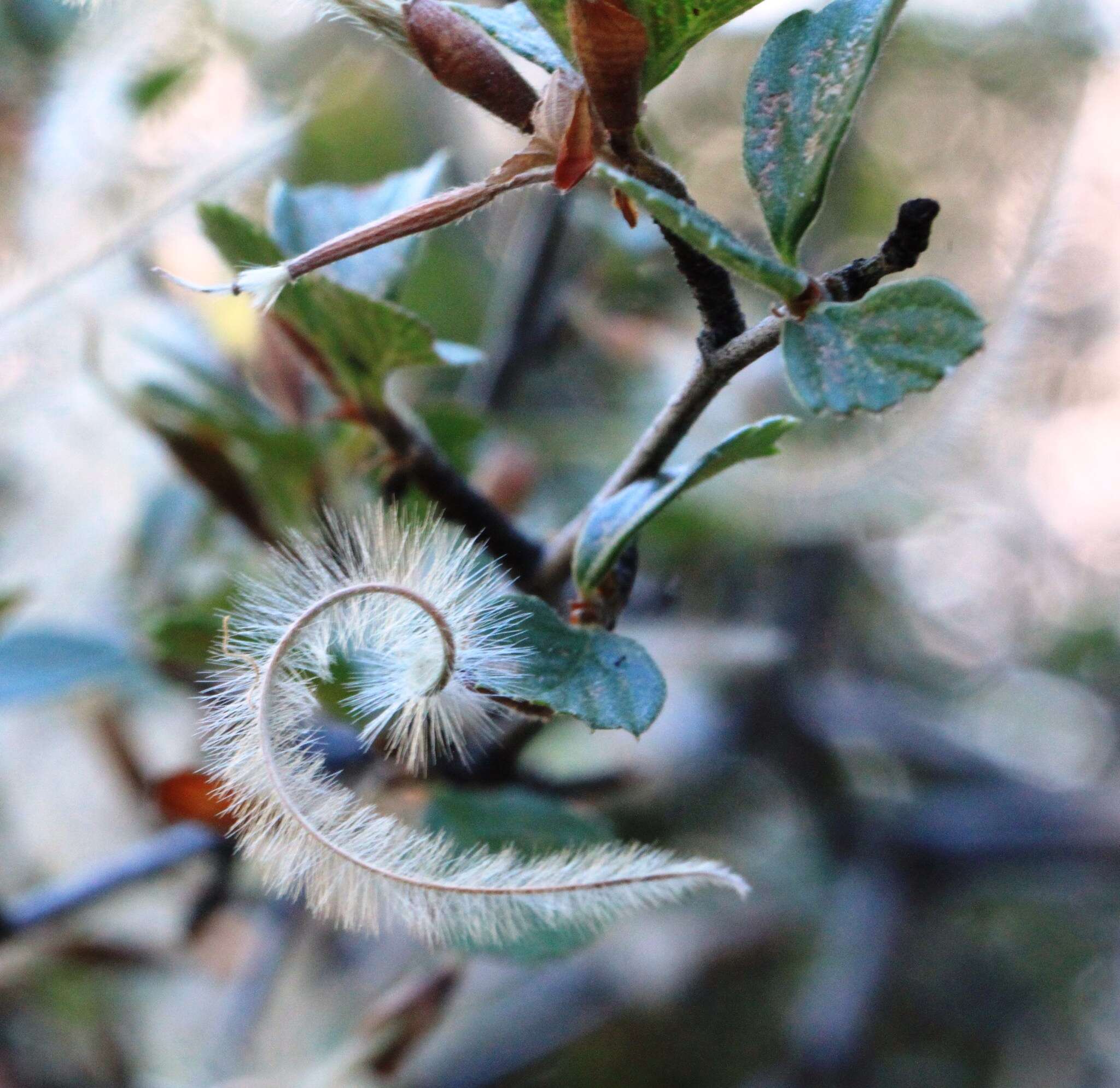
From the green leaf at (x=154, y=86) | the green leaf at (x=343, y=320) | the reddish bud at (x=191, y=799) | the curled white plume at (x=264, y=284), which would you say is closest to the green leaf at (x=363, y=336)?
the green leaf at (x=343, y=320)

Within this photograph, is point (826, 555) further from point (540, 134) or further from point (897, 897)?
point (540, 134)

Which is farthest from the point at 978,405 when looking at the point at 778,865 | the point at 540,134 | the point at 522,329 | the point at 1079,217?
the point at 778,865

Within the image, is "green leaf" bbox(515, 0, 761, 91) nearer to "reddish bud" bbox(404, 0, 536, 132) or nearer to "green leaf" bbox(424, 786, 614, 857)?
"reddish bud" bbox(404, 0, 536, 132)

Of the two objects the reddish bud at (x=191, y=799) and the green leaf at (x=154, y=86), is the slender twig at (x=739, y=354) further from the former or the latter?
the green leaf at (x=154, y=86)

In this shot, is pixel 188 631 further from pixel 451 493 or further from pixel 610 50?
pixel 610 50

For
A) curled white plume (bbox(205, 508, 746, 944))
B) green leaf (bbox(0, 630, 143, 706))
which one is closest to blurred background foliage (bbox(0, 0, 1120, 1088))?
green leaf (bbox(0, 630, 143, 706))
